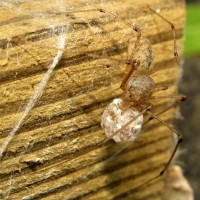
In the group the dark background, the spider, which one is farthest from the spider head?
the dark background

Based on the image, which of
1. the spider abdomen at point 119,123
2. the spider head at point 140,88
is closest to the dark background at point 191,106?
the spider head at point 140,88

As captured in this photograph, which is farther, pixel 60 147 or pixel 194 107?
pixel 194 107

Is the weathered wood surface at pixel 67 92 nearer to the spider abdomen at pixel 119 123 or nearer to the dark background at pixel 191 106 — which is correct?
the spider abdomen at pixel 119 123

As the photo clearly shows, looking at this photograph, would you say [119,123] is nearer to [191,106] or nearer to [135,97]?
[135,97]

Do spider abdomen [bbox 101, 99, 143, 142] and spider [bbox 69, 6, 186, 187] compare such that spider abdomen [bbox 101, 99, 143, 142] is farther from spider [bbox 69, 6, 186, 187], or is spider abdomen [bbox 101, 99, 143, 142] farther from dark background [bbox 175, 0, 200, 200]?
dark background [bbox 175, 0, 200, 200]

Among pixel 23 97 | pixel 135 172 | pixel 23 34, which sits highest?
pixel 23 34

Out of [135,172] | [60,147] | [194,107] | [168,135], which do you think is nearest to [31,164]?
[60,147]

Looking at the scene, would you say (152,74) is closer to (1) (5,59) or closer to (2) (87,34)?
(2) (87,34)

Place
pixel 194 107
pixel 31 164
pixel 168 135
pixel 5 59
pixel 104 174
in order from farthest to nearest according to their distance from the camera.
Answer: pixel 194 107 < pixel 168 135 < pixel 104 174 < pixel 31 164 < pixel 5 59
